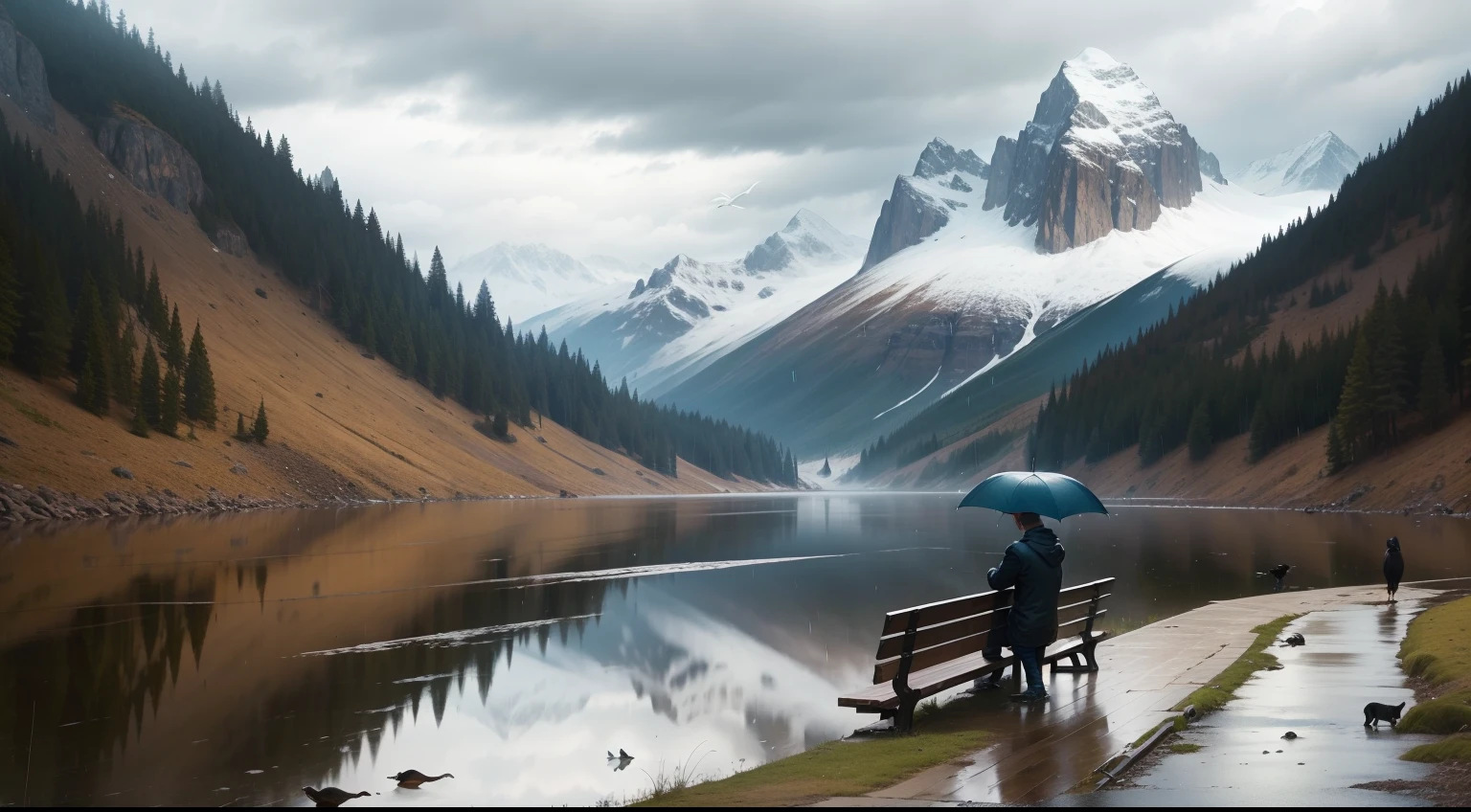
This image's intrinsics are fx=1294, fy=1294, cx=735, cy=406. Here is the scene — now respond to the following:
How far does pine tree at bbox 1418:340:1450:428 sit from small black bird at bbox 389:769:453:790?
11628 centimetres

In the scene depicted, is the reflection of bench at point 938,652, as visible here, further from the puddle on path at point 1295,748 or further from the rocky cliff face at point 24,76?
the rocky cliff face at point 24,76

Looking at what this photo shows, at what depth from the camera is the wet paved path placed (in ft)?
45.5

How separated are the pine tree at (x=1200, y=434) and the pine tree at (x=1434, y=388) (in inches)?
1949

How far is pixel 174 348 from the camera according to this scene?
12112 centimetres

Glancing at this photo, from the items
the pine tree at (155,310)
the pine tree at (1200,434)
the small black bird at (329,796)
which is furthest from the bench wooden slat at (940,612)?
the pine tree at (1200,434)

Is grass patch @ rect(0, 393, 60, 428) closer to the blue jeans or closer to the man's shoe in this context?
the man's shoe

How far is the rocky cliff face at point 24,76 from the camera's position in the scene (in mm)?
181500

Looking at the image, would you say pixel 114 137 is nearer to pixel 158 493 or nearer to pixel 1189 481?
pixel 158 493

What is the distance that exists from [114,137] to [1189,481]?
16011cm

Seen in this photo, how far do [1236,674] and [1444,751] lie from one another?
24.0ft

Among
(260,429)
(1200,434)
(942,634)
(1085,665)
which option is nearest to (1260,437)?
(1200,434)

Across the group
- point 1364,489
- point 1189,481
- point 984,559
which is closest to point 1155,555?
point 984,559

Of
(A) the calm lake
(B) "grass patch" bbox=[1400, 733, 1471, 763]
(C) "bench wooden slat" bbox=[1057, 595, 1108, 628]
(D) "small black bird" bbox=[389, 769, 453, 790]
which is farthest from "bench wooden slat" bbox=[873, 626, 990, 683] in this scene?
(B) "grass patch" bbox=[1400, 733, 1471, 763]

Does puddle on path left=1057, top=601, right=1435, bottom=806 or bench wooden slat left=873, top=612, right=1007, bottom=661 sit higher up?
bench wooden slat left=873, top=612, right=1007, bottom=661
